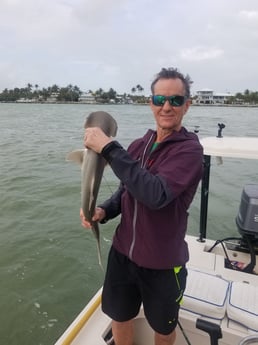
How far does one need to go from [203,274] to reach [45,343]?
255 centimetres

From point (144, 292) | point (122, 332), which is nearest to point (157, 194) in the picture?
point (144, 292)

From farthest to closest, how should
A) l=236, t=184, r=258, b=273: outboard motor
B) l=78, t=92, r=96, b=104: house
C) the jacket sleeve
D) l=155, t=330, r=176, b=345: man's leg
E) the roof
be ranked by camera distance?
l=78, t=92, r=96, b=104: house → l=236, t=184, r=258, b=273: outboard motor → the roof → l=155, t=330, r=176, b=345: man's leg → the jacket sleeve

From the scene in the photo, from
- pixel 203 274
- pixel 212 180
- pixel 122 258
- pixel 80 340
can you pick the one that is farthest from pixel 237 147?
pixel 212 180

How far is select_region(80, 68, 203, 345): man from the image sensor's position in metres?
1.89

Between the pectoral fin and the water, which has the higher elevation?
the pectoral fin

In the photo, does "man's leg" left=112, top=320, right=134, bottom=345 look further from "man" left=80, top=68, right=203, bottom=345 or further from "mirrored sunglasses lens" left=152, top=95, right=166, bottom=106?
"mirrored sunglasses lens" left=152, top=95, right=166, bottom=106

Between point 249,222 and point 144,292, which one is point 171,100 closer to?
point 144,292

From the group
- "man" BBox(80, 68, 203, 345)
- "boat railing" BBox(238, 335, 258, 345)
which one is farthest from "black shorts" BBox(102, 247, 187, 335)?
"boat railing" BBox(238, 335, 258, 345)

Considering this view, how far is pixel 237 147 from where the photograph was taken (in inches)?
145

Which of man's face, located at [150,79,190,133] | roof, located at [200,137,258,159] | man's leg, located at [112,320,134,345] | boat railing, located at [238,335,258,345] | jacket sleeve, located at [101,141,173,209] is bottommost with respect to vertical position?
man's leg, located at [112,320,134,345]

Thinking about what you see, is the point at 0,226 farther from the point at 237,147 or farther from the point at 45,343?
the point at 237,147

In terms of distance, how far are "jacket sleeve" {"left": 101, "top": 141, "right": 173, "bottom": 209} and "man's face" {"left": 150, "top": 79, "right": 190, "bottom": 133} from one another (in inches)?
14.4

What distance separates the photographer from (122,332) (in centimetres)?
252

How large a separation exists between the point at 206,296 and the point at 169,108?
1.55 meters
